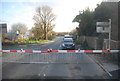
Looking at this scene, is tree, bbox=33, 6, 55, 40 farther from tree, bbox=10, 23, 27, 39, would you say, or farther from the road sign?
the road sign

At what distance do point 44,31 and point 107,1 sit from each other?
86.5ft

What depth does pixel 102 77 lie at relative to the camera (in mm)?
6383

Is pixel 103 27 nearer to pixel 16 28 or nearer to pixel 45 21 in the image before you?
pixel 16 28

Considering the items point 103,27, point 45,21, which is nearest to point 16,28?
point 45,21

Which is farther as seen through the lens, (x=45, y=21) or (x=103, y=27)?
(x=45, y=21)

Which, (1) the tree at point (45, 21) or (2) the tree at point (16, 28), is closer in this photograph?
(2) the tree at point (16, 28)

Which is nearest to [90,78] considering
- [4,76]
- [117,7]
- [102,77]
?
[102,77]

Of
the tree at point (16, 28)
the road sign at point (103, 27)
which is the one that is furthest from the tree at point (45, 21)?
the road sign at point (103, 27)

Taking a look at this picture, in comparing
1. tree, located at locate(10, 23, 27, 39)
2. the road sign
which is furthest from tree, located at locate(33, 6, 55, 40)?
the road sign

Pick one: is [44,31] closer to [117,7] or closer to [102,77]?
[117,7]

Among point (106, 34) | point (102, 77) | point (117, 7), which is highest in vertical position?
point (117, 7)

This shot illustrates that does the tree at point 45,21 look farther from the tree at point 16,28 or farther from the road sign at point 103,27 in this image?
the road sign at point 103,27

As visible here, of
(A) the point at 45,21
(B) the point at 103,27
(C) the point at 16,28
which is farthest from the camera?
(A) the point at 45,21

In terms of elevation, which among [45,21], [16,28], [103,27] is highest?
[45,21]
